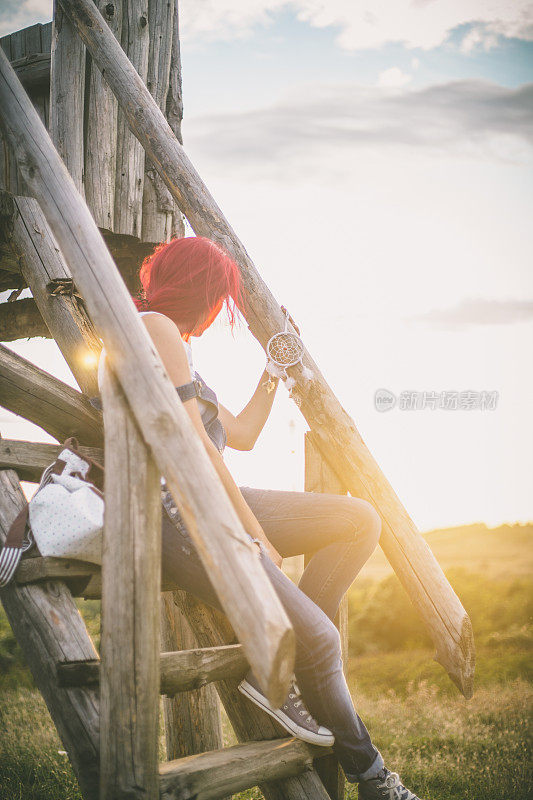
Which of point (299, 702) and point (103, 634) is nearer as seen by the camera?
point (103, 634)

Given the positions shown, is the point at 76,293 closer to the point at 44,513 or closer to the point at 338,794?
the point at 44,513

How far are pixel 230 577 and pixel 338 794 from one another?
6.27 feet

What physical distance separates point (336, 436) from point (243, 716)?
1.30 metres

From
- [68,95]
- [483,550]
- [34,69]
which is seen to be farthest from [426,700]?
[34,69]

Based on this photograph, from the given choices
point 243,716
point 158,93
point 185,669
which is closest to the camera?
point 185,669

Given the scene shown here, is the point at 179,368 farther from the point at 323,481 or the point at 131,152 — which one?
the point at 131,152

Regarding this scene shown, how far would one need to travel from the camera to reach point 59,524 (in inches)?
81.2

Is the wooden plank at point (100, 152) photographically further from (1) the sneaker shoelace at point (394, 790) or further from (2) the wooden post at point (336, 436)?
(1) the sneaker shoelace at point (394, 790)

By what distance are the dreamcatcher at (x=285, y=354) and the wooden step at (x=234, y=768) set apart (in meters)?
1.56

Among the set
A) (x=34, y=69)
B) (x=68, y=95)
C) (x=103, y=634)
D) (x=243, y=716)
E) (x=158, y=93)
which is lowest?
(x=243, y=716)

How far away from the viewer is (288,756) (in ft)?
7.25

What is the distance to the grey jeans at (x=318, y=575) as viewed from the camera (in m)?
2.16

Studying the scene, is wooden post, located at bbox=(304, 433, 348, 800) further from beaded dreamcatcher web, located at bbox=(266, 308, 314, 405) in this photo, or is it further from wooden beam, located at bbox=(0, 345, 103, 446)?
wooden beam, located at bbox=(0, 345, 103, 446)

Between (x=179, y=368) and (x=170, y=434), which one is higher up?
(x=179, y=368)
